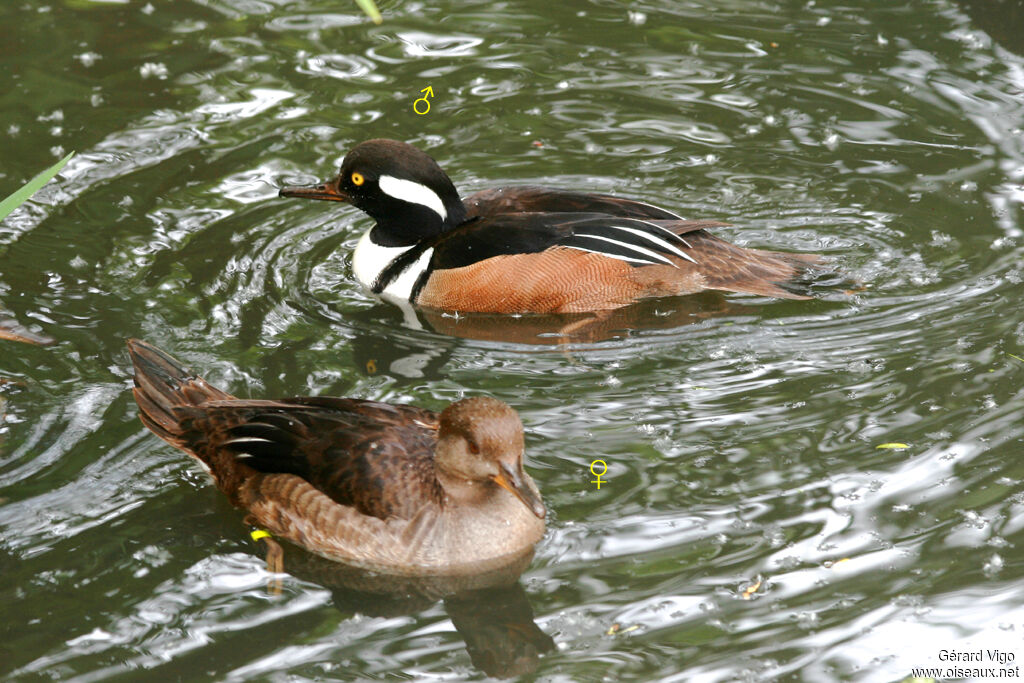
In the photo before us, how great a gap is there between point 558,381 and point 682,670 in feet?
8.09

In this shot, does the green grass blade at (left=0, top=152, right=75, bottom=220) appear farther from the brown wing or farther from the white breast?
the white breast

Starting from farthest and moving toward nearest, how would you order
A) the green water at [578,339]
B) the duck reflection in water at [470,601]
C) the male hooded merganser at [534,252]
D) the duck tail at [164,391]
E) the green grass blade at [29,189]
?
1. the male hooded merganser at [534,252]
2. the duck tail at [164,391]
3. the green water at [578,339]
4. the duck reflection in water at [470,601]
5. the green grass blade at [29,189]

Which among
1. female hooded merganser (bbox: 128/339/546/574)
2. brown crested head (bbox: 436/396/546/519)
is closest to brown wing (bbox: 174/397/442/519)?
female hooded merganser (bbox: 128/339/546/574)

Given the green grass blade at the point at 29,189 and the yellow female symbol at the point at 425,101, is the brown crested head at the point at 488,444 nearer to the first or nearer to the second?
the green grass blade at the point at 29,189

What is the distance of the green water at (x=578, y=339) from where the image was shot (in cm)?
548

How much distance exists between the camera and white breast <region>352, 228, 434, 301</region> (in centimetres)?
841

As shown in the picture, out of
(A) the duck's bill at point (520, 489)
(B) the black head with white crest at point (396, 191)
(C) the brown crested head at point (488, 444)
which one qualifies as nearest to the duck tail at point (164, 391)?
(C) the brown crested head at point (488, 444)

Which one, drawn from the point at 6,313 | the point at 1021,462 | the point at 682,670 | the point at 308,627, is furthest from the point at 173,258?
the point at 1021,462

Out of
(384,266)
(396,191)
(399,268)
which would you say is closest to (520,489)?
(399,268)

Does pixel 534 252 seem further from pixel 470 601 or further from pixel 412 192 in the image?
pixel 470 601

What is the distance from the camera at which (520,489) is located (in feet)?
18.3

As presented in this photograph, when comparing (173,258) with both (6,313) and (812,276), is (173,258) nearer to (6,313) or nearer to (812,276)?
(6,313)

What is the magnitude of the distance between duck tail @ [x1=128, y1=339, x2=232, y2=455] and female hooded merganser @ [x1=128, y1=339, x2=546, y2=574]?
1.13 feet

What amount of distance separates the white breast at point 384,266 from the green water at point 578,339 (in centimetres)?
14
